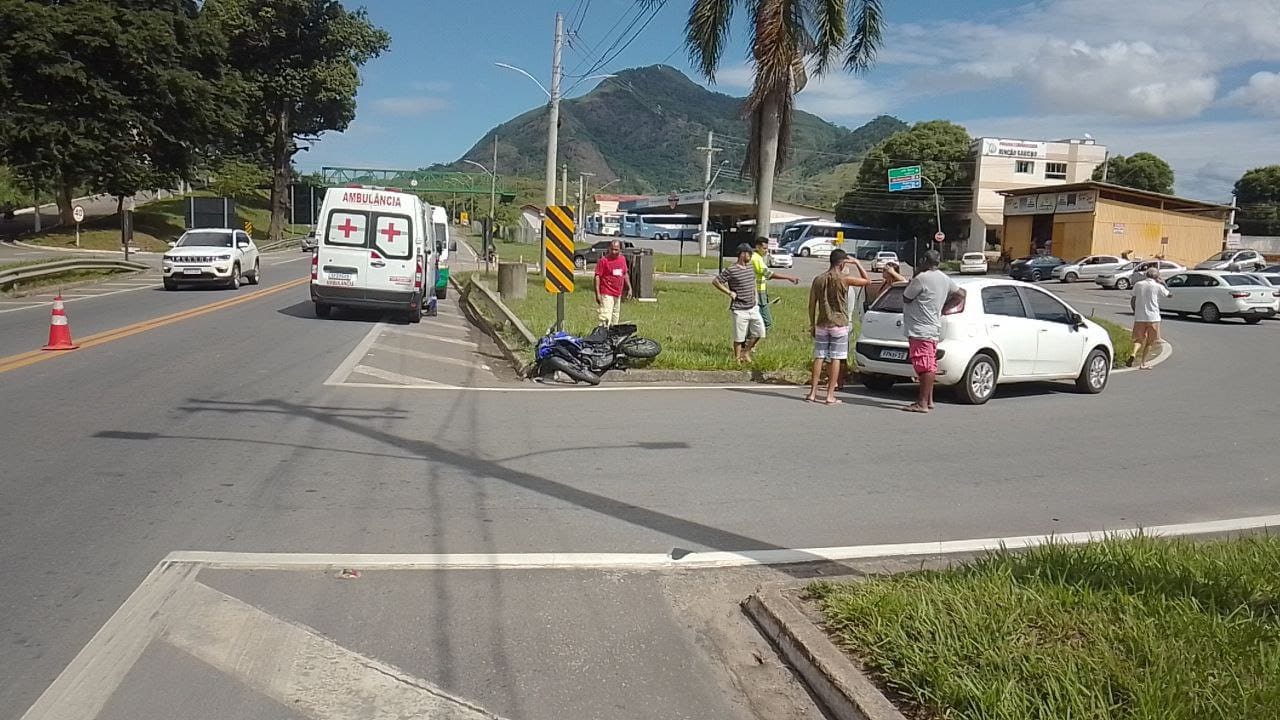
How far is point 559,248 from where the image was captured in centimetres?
1489

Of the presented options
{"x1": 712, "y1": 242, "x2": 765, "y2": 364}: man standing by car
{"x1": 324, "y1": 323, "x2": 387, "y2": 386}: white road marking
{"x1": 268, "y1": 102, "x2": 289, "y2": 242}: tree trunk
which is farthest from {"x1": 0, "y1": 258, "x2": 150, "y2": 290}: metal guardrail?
{"x1": 268, "y1": 102, "x2": 289, "y2": 242}: tree trunk

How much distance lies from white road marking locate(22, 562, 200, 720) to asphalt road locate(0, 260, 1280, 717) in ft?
0.26

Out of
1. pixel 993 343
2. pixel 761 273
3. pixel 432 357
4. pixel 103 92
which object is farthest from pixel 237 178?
pixel 993 343

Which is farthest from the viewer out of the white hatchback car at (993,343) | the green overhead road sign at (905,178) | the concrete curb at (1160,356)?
the green overhead road sign at (905,178)

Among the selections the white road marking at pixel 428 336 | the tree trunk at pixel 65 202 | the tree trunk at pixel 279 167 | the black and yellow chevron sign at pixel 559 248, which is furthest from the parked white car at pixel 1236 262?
the tree trunk at pixel 279 167

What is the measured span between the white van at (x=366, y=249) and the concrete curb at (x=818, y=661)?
14.9 meters

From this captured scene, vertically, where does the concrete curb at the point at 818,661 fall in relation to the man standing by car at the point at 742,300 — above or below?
below

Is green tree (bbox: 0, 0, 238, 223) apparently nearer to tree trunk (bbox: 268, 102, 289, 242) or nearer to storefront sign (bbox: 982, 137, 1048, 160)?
tree trunk (bbox: 268, 102, 289, 242)

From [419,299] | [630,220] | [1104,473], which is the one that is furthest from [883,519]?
[630,220]

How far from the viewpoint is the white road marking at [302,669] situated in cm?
372

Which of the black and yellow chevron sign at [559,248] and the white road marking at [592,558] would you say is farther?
the black and yellow chevron sign at [559,248]

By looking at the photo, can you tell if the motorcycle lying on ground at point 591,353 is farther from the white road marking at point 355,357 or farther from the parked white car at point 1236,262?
the parked white car at point 1236,262

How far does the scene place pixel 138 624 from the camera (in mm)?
4402

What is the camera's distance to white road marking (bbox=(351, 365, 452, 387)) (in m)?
12.2
